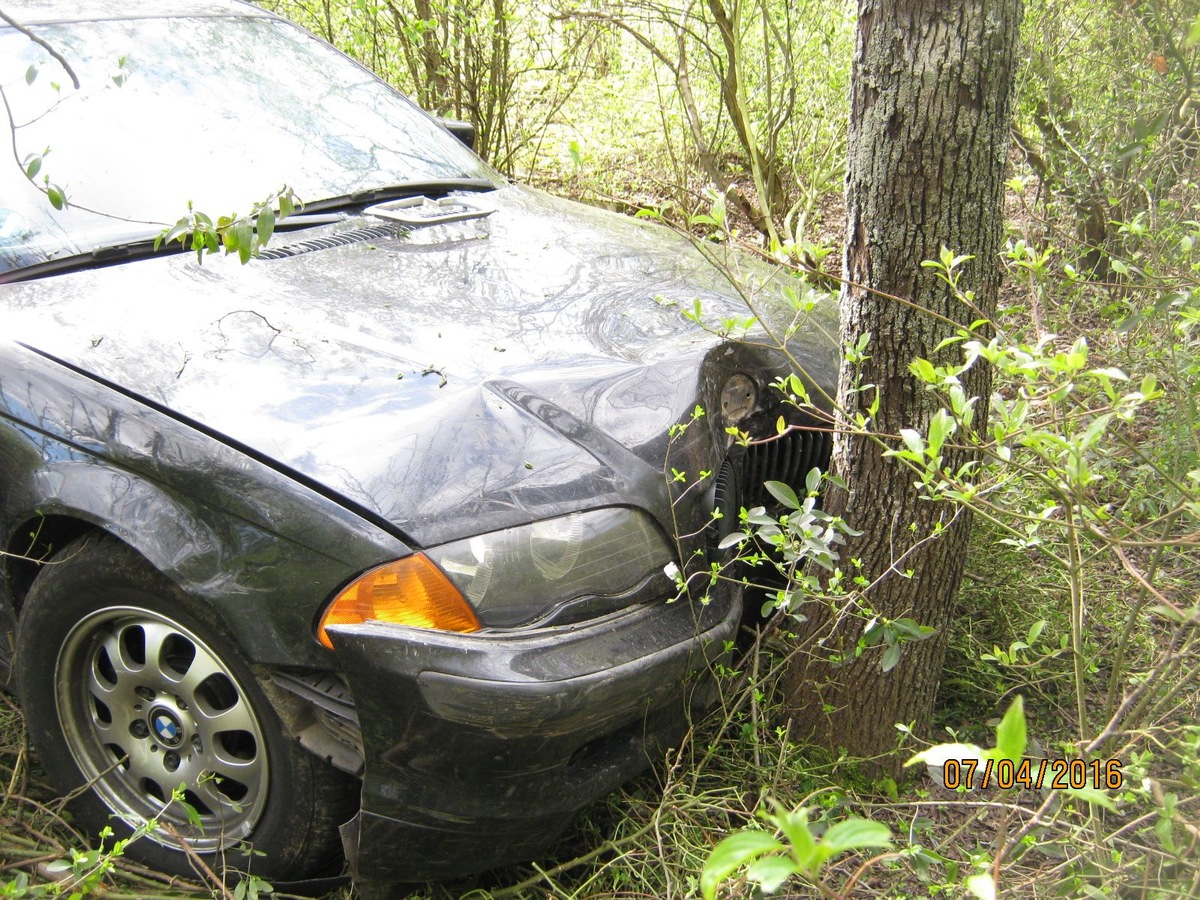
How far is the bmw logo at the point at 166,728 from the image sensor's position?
2.31 metres

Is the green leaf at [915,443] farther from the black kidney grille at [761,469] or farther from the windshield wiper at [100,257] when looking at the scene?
the windshield wiper at [100,257]

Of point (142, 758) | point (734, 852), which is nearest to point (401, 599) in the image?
point (142, 758)

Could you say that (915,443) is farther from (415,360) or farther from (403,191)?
(403,191)

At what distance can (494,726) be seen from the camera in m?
1.94

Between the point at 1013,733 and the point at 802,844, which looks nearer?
the point at 802,844

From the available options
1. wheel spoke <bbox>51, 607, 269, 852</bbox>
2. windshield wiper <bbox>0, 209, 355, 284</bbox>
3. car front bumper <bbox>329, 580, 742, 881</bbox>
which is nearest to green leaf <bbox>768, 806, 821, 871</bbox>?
car front bumper <bbox>329, 580, 742, 881</bbox>

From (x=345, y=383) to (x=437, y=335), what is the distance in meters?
0.31

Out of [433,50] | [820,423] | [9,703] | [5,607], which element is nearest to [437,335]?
[820,423]

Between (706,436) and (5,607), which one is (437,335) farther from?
(5,607)

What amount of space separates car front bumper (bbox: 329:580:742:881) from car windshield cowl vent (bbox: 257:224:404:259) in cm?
128

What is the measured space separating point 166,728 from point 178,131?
1694 millimetres

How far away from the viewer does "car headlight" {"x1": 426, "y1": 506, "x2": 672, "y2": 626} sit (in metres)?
1.99

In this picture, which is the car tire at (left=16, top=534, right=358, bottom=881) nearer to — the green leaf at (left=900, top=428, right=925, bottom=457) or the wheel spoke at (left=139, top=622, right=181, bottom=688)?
the wheel spoke at (left=139, top=622, right=181, bottom=688)
